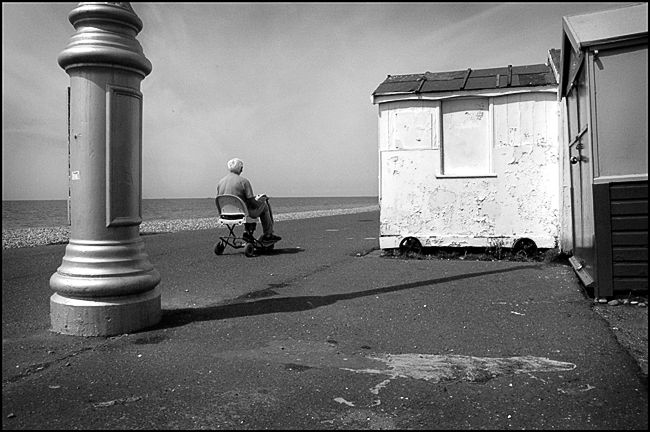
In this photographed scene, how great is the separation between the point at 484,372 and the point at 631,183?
291 centimetres

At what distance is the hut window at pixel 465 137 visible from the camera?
30.9 feet

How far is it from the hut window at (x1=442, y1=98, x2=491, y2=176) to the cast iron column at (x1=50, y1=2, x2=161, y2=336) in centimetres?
611

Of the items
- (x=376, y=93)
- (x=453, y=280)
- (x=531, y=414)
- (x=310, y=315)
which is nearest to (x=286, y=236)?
(x=376, y=93)

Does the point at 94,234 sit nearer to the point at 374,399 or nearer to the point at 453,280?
the point at 374,399

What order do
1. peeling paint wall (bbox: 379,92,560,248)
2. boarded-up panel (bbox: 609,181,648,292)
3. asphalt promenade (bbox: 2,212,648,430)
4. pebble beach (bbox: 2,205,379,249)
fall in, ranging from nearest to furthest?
asphalt promenade (bbox: 2,212,648,430)
boarded-up panel (bbox: 609,181,648,292)
peeling paint wall (bbox: 379,92,560,248)
pebble beach (bbox: 2,205,379,249)

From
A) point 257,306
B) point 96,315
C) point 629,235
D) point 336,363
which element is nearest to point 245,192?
point 257,306

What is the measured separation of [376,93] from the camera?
9789 millimetres

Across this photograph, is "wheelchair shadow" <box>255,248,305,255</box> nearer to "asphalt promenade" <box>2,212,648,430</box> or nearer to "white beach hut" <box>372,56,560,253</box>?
"white beach hut" <box>372,56,560,253</box>

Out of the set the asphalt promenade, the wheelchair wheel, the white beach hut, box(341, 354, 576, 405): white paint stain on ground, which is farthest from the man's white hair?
box(341, 354, 576, 405): white paint stain on ground

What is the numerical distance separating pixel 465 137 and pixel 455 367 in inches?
255

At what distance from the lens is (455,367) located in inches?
143

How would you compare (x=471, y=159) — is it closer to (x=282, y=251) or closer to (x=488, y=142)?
(x=488, y=142)

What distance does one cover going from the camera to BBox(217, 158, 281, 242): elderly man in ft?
34.6

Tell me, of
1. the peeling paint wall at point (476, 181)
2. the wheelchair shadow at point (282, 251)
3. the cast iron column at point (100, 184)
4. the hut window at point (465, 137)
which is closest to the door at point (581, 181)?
the peeling paint wall at point (476, 181)
